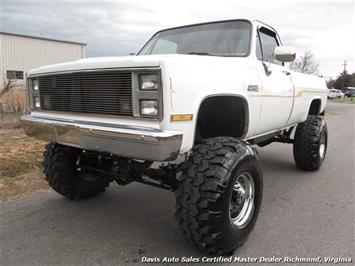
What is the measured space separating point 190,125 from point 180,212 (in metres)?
0.72

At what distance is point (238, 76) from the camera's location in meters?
3.54

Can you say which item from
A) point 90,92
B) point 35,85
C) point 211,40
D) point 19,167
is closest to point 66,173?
point 35,85

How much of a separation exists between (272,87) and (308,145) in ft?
6.25

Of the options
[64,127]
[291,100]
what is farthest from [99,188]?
[291,100]

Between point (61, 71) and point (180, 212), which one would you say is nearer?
point (180, 212)

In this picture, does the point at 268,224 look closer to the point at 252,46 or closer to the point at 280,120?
the point at 280,120

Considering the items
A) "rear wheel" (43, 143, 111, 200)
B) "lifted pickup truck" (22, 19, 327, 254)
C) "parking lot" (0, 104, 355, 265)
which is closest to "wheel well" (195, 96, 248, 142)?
"lifted pickup truck" (22, 19, 327, 254)

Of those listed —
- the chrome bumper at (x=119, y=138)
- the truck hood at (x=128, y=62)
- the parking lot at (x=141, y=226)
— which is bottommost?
→ the parking lot at (x=141, y=226)

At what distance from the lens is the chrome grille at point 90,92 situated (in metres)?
2.88

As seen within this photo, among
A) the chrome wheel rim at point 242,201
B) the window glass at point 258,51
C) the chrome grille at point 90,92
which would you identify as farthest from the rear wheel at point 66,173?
the window glass at point 258,51

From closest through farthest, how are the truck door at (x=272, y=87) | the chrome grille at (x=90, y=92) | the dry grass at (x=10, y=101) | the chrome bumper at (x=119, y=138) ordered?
A: the chrome bumper at (x=119, y=138) → the chrome grille at (x=90, y=92) → the truck door at (x=272, y=87) → the dry grass at (x=10, y=101)

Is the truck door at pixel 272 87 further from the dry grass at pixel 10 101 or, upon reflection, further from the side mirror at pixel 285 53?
the dry grass at pixel 10 101

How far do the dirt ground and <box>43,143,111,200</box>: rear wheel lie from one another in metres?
0.80

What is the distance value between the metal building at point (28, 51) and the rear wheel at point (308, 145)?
71.2 feet
